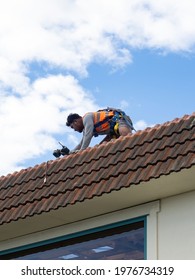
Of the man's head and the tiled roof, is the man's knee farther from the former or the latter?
the tiled roof

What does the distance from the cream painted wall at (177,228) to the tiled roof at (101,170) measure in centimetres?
64

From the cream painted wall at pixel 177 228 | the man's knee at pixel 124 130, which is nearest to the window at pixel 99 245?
the cream painted wall at pixel 177 228

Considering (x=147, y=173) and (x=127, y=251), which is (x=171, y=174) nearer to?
(x=147, y=173)

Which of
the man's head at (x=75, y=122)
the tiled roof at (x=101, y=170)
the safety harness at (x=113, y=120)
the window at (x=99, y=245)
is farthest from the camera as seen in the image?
the man's head at (x=75, y=122)

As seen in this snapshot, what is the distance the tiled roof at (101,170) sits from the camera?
1065 cm

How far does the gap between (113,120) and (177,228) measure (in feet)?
10.8

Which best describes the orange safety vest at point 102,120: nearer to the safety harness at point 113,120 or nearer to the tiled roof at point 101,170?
the safety harness at point 113,120

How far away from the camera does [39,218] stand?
11781 mm

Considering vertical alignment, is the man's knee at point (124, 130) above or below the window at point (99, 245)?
above

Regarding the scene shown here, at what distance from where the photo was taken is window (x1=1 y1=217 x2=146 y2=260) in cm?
1123

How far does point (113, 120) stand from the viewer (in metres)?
13.6

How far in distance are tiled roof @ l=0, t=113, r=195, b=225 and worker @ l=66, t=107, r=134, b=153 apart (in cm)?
133

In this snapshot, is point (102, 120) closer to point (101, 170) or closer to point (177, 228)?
point (101, 170)
